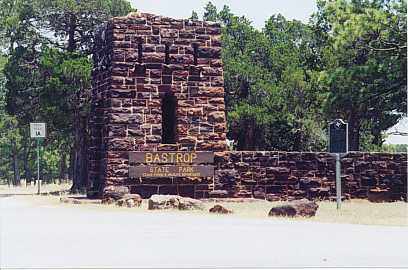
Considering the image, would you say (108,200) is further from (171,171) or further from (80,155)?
(80,155)

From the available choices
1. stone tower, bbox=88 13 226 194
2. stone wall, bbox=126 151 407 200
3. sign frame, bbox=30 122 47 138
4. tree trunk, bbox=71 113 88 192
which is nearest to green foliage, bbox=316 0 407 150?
stone wall, bbox=126 151 407 200

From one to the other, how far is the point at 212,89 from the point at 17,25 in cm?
1550

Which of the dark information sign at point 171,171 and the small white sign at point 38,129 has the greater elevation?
the small white sign at point 38,129

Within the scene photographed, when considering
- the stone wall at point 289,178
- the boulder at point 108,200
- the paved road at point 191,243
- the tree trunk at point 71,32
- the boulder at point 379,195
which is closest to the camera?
the paved road at point 191,243

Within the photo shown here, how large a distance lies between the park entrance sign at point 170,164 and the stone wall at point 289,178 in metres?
0.18

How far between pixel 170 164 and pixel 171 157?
0.18 m

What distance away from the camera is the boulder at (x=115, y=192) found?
19.8 m

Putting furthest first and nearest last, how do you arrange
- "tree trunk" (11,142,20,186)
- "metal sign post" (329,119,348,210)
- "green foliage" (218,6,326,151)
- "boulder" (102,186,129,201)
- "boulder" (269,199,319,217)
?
"tree trunk" (11,142,20,186) < "green foliage" (218,6,326,151) < "boulder" (102,186,129,201) < "metal sign post" (329,119,348,210) < "boulder" (269,199,319,217)

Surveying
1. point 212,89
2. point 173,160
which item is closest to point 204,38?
point 212,89

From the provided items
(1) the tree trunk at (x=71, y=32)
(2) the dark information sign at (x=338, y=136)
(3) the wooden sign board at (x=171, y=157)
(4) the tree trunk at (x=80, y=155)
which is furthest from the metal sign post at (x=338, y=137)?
(1) the tree trunk at (x=71, y=32)

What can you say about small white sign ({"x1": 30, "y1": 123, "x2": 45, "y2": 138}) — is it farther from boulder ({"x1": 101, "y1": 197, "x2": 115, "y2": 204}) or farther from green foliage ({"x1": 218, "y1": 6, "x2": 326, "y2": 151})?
green foliage ({"x1": 218, "y1": 6, "x2": 326, "y2": 151})

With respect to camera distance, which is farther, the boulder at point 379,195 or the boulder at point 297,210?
the boulder at point 379,195

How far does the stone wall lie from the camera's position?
2117cm

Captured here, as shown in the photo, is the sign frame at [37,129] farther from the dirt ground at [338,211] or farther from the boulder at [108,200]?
the boulder at [108,200]
